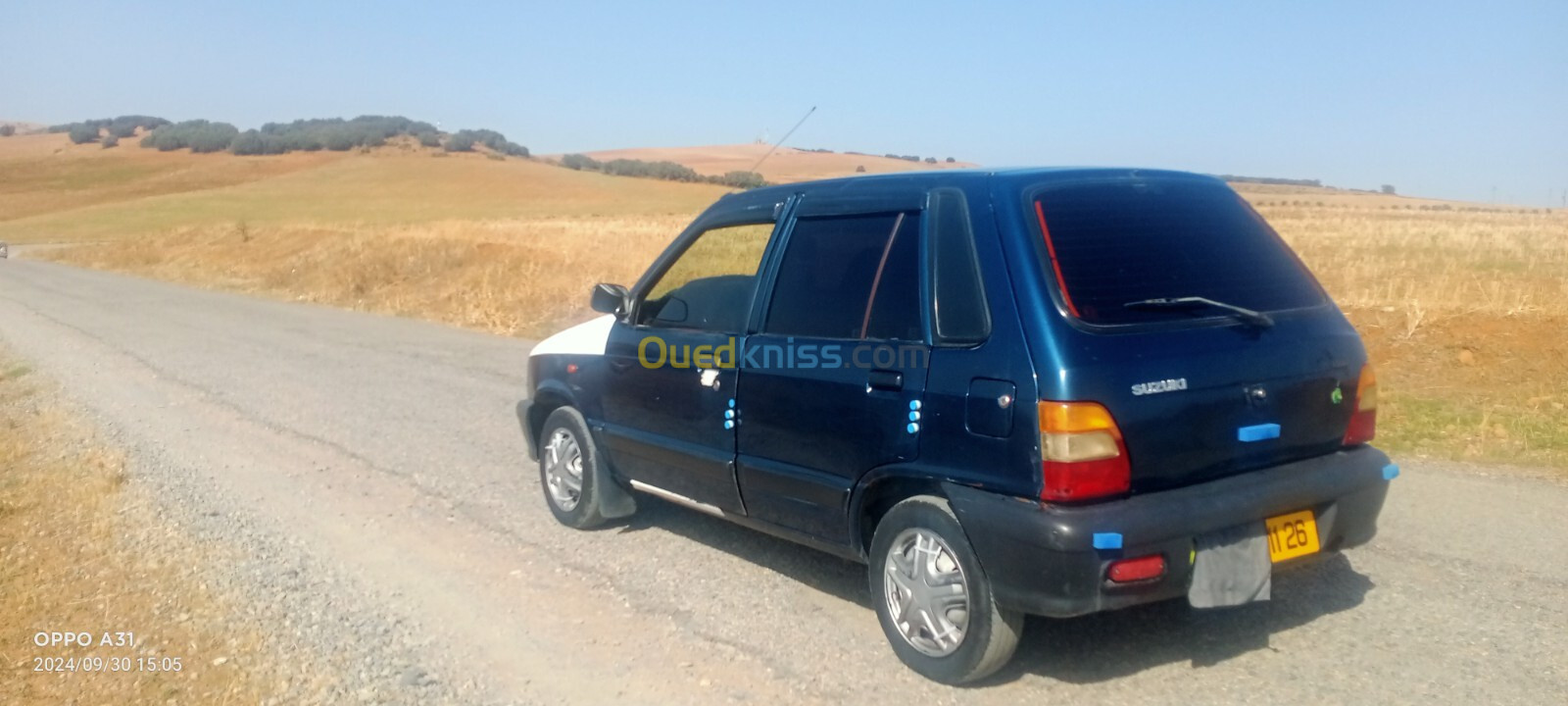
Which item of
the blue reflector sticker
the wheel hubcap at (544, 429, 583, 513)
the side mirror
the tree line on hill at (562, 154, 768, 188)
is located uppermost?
the tree line on hill at (562, 154, 768, 188)

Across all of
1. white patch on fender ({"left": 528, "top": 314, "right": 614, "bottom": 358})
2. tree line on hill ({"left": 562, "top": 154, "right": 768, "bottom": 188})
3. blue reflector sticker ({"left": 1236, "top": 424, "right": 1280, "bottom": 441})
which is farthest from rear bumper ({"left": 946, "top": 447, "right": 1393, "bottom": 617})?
tree line on hill ({"left": 562, "top": 154, "right": 768, "bottom": 188})

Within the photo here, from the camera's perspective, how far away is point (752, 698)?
160 inches

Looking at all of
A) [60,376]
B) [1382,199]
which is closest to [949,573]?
[60,376]

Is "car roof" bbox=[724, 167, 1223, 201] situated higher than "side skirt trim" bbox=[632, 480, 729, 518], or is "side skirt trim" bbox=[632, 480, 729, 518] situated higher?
"car roof" bbox=[724, 167, 1223, 201]

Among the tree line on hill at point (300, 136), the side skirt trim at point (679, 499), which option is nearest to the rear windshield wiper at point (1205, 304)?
the side skirt trim at point (679, 499)

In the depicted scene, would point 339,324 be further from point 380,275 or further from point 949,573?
point 949,573

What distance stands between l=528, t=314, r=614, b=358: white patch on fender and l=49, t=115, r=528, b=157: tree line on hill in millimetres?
94153

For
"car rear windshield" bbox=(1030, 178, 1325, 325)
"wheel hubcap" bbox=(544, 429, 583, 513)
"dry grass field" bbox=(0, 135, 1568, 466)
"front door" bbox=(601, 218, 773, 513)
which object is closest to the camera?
"car rear windshield" bbox=(1030, 178, 1325, 325)

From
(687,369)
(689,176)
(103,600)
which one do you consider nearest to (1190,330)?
(687,369)

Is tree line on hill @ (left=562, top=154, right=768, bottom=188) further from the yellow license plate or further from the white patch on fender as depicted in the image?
the yellow license plate

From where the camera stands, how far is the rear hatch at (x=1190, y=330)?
374cm

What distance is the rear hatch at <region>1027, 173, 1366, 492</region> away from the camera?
3.74 meters

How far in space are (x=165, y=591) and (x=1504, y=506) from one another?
252 inches

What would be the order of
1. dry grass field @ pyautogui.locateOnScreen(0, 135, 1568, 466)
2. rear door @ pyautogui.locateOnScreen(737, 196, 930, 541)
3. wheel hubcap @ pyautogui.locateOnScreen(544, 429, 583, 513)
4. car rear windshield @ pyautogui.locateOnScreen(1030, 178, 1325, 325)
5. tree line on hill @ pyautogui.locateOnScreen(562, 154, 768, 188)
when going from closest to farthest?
car rear windshield @ pyautogui.locateOnScreen(1030, 178, 1325, 325)
rear door @ pyautogui.locateOnScreen(737, 196, 930, 541)
wheel hubcap @ pyautogui.locateOnScreen(544, 429, 583, 513)
tree line on hill @ pyautogui.locateOnScreen(562, 154, 768, 188)
dry grass field @ pyautogui.locateOnScreen(0, 135, 1568, 466)
